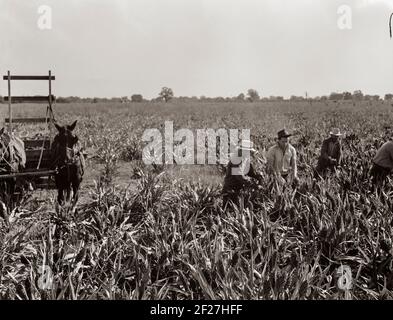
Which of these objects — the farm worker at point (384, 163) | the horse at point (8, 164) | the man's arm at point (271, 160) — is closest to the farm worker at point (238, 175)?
the man's arm at point (271, 160)

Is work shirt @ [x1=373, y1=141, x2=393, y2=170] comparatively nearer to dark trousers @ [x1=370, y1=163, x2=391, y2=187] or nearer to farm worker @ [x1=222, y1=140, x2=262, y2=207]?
dark trousers @ [x1=370, y1=163, x2=391, y2=187]

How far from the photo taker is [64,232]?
642 centimetres

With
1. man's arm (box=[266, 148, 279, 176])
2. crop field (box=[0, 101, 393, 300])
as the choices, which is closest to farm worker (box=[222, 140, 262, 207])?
crop field (box=[0, 101, 393, 300])

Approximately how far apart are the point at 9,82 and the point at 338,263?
634cm

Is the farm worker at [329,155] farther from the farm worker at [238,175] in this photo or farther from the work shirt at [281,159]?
the farm worker at [238,175]

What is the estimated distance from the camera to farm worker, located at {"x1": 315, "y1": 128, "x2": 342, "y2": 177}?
9516 mm

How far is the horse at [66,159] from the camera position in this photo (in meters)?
7.33

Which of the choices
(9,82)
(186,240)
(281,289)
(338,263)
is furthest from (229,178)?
(9,82)

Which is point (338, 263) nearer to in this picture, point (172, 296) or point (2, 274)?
point (172, 296)

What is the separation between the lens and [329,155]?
383 inches

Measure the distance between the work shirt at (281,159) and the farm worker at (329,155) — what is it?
164cm

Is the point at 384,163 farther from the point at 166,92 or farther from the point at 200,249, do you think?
the point at 166,92

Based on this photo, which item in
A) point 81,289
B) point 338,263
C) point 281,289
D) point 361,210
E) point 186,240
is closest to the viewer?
point 281,289

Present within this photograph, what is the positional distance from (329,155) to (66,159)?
5.32m
